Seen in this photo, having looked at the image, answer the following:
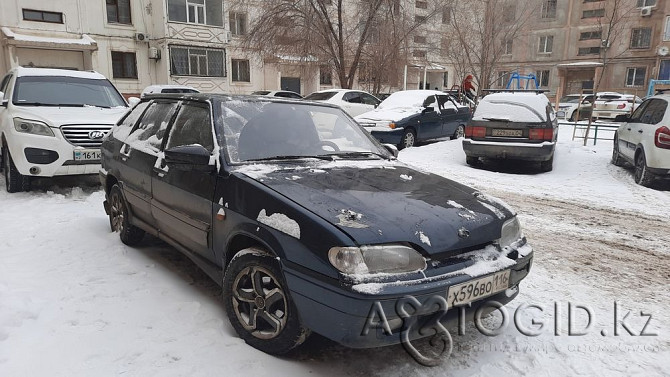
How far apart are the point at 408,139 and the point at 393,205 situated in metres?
9.22

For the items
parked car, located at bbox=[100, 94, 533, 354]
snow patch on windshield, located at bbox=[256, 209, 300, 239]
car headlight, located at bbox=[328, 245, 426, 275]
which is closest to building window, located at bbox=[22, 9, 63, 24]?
parked car, located at bbox=[100, 94, 533, 354]

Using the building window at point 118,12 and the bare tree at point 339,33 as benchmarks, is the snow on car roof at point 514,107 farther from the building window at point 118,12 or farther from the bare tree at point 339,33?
the building window at point 118,12

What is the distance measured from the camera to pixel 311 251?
239 cm

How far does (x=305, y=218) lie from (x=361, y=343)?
71 centimetres

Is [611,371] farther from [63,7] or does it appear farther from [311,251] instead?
[63,7]

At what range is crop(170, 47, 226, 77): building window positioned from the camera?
1050 inches

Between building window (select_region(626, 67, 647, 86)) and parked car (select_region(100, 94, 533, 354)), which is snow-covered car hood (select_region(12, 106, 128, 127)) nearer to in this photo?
parked car (select_region(100, 94, 533, 354))

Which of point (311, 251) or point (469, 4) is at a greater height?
point (469, 4)

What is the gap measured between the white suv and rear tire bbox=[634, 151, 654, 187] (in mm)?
8362

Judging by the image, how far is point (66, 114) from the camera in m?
6.58

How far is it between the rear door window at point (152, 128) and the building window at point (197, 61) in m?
24.1

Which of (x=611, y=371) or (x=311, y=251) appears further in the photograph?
(x=611, y=371)

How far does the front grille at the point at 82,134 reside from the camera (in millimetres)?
6289

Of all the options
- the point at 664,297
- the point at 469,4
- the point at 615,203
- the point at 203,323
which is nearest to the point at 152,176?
the point at 203,323
